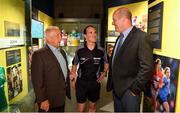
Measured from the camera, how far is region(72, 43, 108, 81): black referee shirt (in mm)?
3178

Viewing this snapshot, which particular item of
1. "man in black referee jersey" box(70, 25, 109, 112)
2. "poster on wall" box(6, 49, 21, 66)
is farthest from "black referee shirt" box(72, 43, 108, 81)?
"poster on wall" box(6, 49, 21, 66)

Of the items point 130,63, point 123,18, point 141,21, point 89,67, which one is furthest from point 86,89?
point 141,21

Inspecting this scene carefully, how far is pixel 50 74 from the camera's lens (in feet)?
7.86

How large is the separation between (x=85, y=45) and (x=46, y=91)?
3.50 ft

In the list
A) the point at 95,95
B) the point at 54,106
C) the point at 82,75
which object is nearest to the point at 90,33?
the point at 82,75

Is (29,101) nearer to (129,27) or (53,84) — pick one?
(53,84)

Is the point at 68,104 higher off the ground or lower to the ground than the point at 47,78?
lower

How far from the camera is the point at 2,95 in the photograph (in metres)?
2.56

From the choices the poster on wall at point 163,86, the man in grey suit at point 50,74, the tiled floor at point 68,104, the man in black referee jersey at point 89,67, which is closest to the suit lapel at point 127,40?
the poster on wall at point 163,86

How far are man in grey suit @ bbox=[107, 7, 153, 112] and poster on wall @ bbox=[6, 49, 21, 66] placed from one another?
187 cm

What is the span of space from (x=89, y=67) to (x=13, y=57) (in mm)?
1396

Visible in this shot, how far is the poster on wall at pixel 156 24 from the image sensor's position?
2215 mm

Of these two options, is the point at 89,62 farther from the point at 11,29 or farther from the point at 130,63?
the point at 11,29

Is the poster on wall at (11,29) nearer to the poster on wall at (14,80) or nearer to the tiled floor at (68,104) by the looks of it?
the poster on wall at (14,80)
